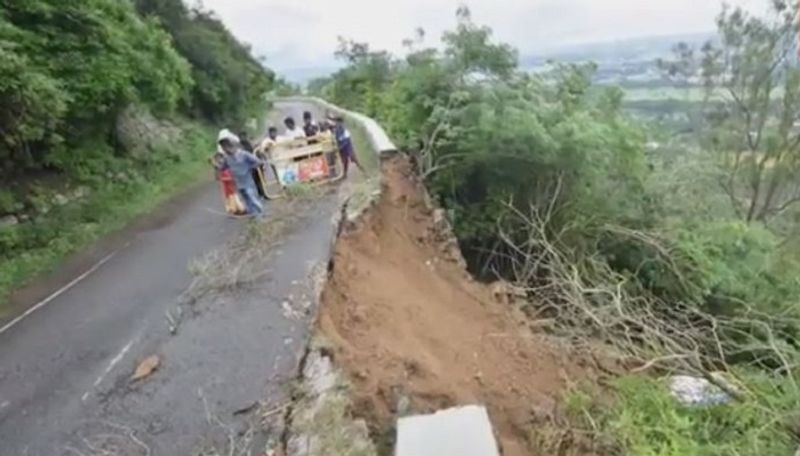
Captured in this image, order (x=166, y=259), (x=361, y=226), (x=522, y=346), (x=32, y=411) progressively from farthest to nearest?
1. (x=166, y=259)
2. (x=361, y=226)
3. (x=522, y=346)
4. (x=32, y=411)

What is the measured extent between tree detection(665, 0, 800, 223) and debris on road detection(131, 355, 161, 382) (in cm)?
1924

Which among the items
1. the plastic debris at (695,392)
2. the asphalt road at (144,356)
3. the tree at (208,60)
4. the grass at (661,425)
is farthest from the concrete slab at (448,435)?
the tree at (208,60)

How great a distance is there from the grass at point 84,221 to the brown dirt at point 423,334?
4.99 meters

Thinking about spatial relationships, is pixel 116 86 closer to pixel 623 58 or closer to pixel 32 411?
pixel 32 411

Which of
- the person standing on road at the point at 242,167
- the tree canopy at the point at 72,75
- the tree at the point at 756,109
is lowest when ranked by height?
the tree at the point at 756,109

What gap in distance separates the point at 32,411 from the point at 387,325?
376 cm

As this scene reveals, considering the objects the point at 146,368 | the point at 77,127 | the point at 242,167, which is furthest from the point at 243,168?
the point at 77,127

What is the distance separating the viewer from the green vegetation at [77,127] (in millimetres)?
11719

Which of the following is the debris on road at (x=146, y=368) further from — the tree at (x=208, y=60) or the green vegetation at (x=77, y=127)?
the tree at (x=208, y=60)

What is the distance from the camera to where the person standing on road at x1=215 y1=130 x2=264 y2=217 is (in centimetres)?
1190

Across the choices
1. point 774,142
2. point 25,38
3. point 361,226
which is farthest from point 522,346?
point 774,142

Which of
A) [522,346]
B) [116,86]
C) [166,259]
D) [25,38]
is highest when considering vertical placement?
[25,38]

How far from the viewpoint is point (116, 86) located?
14.4 m

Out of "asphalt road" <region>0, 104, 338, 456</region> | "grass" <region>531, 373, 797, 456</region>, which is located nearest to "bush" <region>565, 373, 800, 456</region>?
"grass" <region>531, 373, 797, 456</region>
